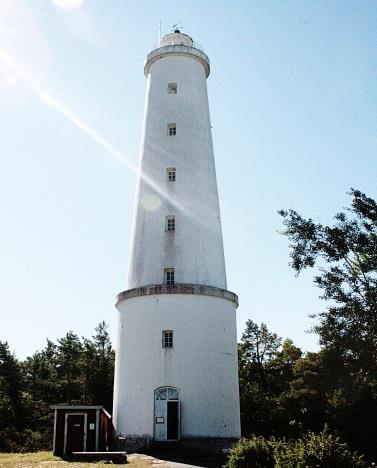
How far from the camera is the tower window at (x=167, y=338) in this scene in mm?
22625

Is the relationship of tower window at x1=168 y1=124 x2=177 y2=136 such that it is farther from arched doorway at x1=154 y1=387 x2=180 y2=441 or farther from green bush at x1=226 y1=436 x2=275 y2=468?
green bush at x1=226 y1=436 x2=275 y2=468

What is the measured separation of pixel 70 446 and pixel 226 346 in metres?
8.30

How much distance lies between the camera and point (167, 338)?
2277cm

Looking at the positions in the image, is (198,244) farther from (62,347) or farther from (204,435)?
(62,347)

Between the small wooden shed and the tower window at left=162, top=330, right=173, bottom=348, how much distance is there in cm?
440

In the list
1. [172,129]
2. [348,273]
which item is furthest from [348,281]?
[172,129]

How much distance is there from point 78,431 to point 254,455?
1246 cm

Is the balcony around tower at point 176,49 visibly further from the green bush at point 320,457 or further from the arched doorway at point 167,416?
the green bush at point 320,457

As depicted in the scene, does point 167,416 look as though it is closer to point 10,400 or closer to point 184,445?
point 184,445

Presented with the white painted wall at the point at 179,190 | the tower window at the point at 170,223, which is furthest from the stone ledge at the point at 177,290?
the tower window at the point at 170,223

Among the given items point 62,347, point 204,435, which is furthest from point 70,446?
point 62,347

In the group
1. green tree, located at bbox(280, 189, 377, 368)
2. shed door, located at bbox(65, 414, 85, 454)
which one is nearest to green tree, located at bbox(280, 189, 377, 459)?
green tree, located at bbox(280, 189, 377, 368)

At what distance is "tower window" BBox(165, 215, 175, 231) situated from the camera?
24.7 metres

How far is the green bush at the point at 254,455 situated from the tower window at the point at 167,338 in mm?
9644
